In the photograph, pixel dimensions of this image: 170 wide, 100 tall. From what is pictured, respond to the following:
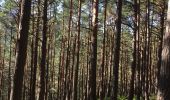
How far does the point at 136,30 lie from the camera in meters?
21.0

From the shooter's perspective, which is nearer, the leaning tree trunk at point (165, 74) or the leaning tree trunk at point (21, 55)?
the leaning tree trunk at point (165, 74)

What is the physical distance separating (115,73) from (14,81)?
20.8 ft

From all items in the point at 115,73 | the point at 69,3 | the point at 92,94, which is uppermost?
the point at 69,3

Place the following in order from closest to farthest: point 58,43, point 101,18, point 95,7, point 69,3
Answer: point 95,7
point 69,3
point 101,18
point 58,43

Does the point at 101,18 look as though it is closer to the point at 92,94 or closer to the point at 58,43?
the point at 58,43

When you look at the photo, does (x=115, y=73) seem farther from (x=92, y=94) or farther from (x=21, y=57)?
(x=21, y=57)

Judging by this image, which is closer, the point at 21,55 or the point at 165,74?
the point at 165,74

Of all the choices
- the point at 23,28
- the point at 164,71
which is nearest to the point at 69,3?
the point at 23,28

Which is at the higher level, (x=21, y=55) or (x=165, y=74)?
(x=21, y=55)

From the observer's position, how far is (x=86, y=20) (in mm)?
36188

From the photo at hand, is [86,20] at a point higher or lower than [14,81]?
higher

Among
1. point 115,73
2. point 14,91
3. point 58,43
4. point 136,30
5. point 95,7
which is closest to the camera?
point 14,91

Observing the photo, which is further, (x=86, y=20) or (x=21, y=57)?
(x=86, y=20)

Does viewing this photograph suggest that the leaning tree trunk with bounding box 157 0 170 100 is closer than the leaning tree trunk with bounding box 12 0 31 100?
Yes
